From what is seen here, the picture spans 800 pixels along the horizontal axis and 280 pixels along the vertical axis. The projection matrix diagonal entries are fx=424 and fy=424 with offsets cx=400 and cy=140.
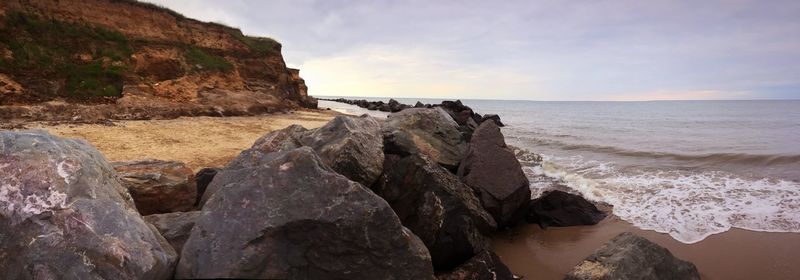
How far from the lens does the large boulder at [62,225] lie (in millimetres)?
2977

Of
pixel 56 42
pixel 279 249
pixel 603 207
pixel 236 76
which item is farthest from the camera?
pixel 236 76

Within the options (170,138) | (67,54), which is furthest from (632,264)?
(67,54)

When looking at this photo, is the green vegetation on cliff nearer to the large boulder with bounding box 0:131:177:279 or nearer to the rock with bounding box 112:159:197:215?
the rock with bounding box 112:159:197:215

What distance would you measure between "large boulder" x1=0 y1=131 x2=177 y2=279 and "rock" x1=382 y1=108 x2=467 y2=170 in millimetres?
4950

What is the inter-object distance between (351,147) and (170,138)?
803cm

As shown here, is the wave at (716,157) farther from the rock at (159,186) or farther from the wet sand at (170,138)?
the rock at (159,186)

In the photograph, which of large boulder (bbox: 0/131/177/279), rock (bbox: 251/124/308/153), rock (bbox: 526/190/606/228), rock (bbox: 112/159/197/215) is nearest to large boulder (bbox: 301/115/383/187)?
rock (bbox: 251/124/308/153)

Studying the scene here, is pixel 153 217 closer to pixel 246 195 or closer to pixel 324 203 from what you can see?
pixel 246 195

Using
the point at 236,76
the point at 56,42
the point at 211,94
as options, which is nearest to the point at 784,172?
the point at 211,94

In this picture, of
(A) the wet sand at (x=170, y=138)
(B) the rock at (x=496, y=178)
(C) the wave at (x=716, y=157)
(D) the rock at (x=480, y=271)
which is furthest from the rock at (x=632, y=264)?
(C) the wave at (x=716, y=157)

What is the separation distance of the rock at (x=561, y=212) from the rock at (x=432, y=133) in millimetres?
1880

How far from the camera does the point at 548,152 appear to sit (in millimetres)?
17859

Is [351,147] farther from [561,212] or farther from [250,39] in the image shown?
[250,39]

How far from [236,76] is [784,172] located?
22800 millimetres
